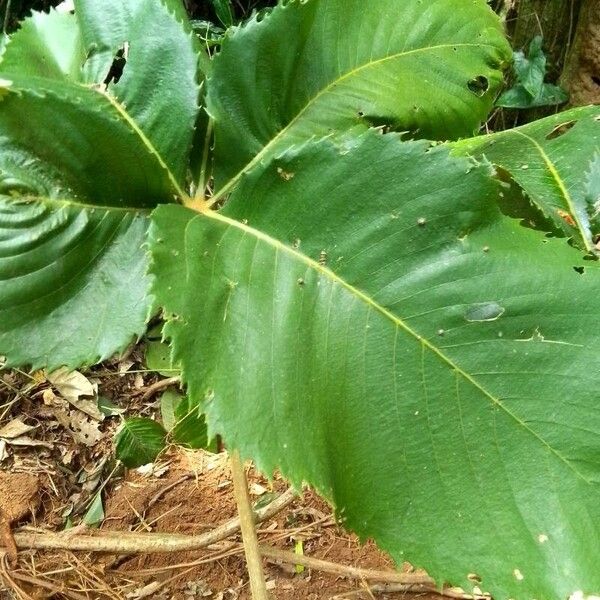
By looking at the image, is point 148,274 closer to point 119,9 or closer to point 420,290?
point 420,290

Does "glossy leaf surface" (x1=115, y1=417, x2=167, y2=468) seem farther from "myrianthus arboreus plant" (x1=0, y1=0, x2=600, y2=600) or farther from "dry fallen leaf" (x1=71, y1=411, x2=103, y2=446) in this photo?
"myrianthus arboreus plant" (x1=0, y1=0, x2=600, y2=600)

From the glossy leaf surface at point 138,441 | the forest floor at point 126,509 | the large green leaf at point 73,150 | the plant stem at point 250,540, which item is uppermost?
the large green leaf at point 73,150

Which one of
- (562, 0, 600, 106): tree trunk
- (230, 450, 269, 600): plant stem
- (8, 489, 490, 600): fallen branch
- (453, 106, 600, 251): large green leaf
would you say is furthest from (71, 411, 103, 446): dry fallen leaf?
(562, 0, 600, 106): tree trunk

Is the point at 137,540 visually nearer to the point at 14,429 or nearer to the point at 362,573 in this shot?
the point at 362,573

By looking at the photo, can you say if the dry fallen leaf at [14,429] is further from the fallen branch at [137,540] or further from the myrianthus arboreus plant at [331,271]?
the myrianthus arboreus plant at [331,271]

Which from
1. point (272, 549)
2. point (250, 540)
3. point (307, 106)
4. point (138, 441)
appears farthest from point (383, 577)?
point (307, 106)

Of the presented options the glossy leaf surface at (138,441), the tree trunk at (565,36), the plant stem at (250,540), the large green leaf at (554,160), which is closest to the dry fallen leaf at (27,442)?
the glossy leaf surface at (138,441)
